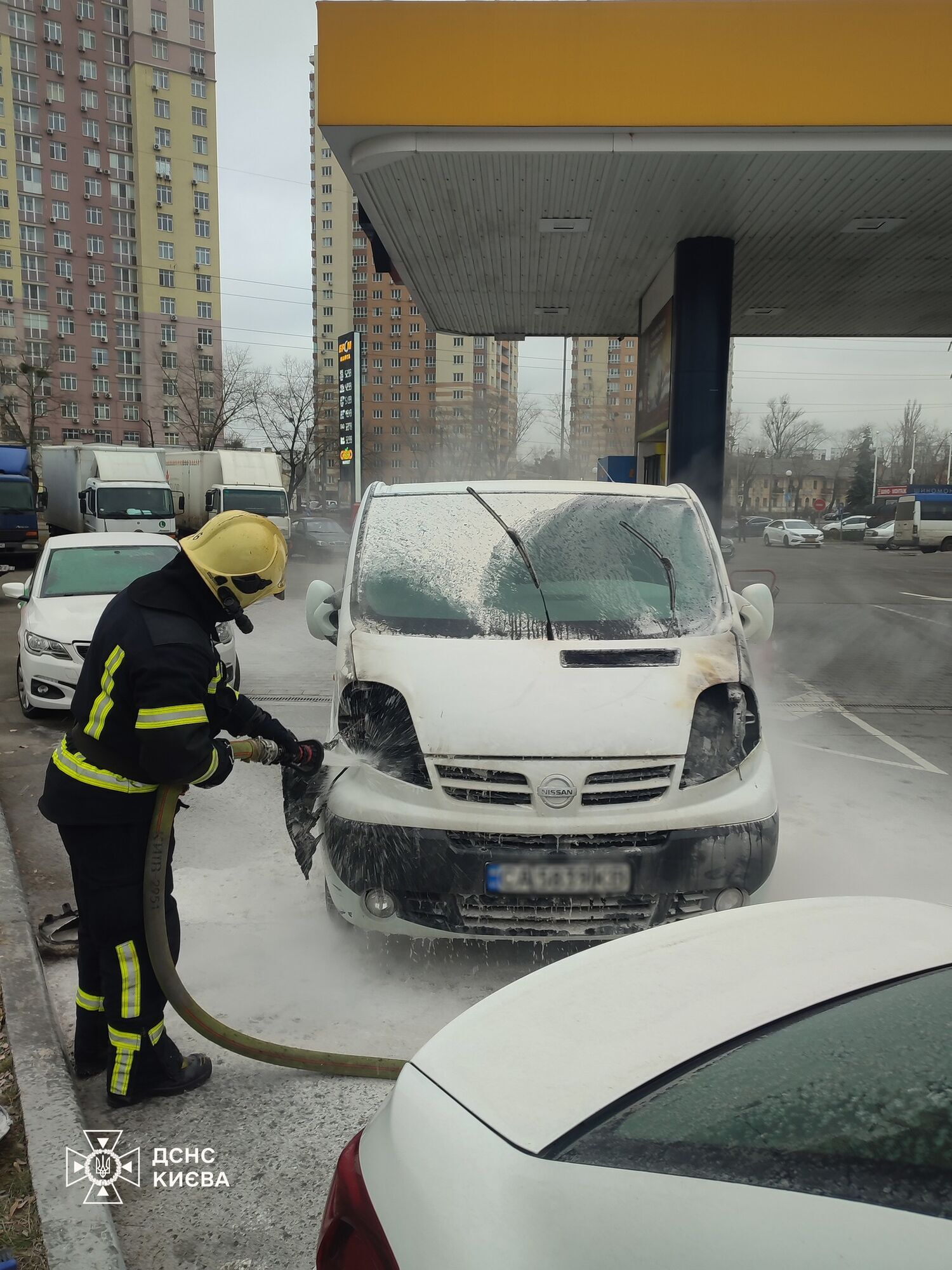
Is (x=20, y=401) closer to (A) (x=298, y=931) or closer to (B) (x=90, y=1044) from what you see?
(A) (x=298, y=931)

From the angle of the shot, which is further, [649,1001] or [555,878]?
[555,878]

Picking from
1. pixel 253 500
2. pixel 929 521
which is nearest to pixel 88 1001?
pixel 253 500

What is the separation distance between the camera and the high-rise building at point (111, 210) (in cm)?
8300

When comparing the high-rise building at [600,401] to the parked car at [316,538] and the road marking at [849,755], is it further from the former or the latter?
the road marking at [849,755]

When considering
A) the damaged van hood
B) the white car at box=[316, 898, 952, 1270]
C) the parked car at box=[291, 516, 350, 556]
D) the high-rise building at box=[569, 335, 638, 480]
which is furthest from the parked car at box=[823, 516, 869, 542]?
the white car at box=[316, 898, 952, 1270]

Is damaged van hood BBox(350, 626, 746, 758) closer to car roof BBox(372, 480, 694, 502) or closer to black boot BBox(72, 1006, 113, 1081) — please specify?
car roof BBox(372, 480, 694, 502)

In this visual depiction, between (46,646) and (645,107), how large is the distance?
6.56 meters

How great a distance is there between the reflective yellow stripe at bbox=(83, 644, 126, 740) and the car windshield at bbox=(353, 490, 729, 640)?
1389 mm

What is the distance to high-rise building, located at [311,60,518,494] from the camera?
4306 inches

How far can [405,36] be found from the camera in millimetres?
7605

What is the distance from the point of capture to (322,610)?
15.3 ft

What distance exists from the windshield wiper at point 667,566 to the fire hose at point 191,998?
182 centimetres

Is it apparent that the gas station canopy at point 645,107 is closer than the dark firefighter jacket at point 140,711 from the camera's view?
No

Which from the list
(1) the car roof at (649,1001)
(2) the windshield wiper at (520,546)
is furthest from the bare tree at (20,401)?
(1) the car roof at (649,1001)
